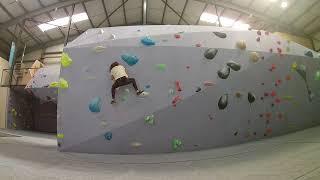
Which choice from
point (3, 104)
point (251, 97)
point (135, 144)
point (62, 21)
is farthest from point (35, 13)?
point (251, 97)

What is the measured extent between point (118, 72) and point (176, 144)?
4.28 feet

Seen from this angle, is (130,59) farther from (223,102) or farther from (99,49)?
(223,102)

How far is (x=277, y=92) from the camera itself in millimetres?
3648

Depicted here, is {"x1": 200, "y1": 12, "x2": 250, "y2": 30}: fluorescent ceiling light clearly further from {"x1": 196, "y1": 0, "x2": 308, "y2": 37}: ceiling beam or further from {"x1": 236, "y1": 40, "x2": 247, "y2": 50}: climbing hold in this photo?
{"x1": 236, "y1": 40, "x2": 247, "y2": 50}: climbing hold

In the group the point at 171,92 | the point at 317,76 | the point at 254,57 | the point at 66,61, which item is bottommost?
the point at 171,92

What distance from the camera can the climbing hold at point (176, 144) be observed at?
312cm

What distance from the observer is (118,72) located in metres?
3.09

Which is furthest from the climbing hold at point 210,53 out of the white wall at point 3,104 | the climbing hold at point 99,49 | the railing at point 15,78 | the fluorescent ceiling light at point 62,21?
the white wall at point 3,104

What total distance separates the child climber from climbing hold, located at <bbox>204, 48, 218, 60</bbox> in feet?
3.63

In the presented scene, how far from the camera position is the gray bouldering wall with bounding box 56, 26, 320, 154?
10.2ft

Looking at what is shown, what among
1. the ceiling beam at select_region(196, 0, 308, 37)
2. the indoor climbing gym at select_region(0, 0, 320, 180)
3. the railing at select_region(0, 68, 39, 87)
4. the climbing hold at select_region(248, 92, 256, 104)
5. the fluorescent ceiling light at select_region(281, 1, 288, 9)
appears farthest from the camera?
the railing at select_region(0, 68, 39, 87)

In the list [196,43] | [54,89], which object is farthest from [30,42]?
[196,43]

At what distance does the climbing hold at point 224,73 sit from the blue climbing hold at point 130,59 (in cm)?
128

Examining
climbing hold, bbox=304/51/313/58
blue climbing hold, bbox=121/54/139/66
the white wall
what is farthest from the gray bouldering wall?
the white wall
